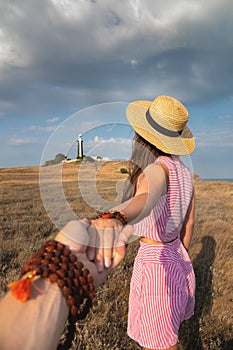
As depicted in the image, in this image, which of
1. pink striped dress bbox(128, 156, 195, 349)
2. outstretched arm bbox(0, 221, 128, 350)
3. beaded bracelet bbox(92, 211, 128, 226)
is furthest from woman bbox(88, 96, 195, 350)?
outstretched arm bbox(0, 221, 128, 350)

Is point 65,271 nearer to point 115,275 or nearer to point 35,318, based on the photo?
point 35,318

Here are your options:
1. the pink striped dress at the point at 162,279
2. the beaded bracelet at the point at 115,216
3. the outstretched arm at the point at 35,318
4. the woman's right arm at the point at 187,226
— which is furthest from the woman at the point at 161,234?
the outstretched arm at the point at 35,318

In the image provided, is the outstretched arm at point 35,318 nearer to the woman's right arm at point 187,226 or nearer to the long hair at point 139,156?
the long hair at point 139,156

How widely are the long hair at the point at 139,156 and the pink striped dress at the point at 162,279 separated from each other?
158mm

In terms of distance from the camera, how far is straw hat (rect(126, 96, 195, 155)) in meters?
2.40

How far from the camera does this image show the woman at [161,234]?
2412mm

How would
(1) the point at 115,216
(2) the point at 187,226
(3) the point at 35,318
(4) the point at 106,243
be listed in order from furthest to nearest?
(2) the point at 187,226 < (1) the point at 115,216 < (4) the point at 106,243 < (3) the point at 35,318

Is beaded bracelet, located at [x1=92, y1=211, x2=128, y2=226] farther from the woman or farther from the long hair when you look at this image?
the long hair

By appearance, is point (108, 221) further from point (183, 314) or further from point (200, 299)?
point (200, 299)

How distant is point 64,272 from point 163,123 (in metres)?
1.70

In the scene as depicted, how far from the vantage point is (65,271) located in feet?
3.40

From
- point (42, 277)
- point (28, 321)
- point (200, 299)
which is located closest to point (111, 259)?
point (42, 277)

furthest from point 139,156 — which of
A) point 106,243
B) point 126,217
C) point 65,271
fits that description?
point 65,271

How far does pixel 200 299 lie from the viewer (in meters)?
4.92
